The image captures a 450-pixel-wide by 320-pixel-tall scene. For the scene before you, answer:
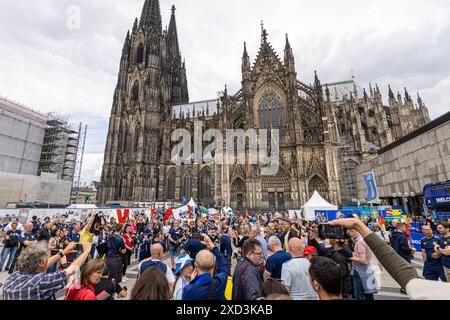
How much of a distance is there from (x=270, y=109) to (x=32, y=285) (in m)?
30.4

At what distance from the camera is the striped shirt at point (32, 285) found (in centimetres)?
183

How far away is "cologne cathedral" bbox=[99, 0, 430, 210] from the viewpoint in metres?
26.5

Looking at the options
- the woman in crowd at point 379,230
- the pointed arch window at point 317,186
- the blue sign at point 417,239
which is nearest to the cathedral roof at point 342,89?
the pointed arch window at point 317,186

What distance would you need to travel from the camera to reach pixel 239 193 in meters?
27.9

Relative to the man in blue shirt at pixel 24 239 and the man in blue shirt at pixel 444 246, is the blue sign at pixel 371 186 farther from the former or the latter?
the man in blue shirt at pixel 24 239

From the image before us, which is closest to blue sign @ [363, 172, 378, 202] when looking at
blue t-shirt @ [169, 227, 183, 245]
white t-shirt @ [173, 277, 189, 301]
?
blue t-shirt @ [169, 227, 183, 245]

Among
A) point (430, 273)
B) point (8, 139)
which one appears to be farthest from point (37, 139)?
point (430, 273)

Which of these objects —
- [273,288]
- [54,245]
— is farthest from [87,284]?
[54,245]

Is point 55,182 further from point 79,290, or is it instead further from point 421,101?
point 421,101

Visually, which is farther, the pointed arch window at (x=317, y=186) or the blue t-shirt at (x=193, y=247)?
the pointed arch window at (x=317, y=186)

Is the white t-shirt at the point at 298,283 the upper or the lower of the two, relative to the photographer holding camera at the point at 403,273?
lower

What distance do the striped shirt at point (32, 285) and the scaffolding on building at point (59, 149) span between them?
3964 centimetres

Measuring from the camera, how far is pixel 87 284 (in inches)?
87.4

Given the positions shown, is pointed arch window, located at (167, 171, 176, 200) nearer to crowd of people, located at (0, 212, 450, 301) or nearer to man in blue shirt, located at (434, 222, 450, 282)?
crowd of people, located at (0, 212, 450, 301)
